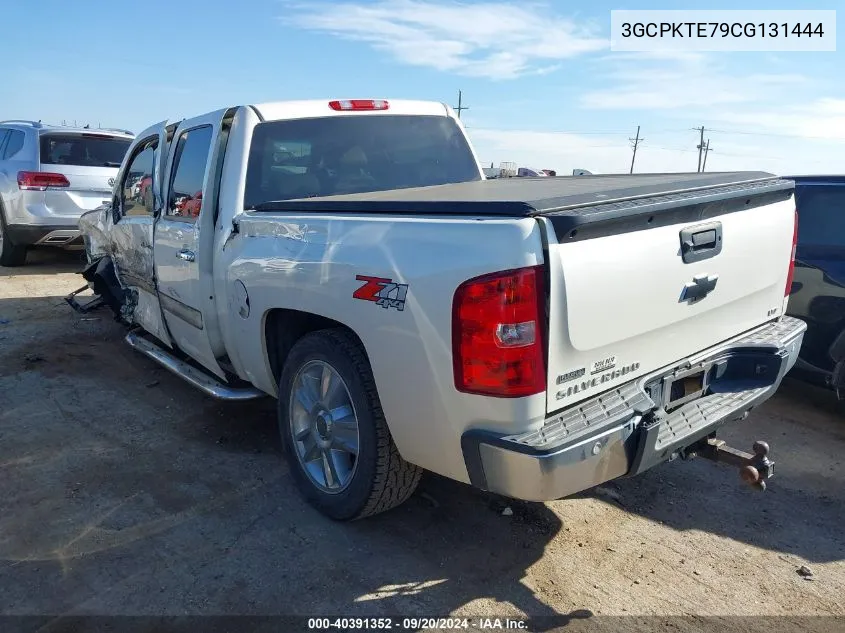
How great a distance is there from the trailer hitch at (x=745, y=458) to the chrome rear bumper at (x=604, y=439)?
13 centimetres

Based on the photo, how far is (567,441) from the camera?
7.54 ft

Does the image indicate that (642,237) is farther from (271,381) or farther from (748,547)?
(271,381)

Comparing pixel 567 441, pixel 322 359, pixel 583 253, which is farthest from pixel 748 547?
pixel 322 359

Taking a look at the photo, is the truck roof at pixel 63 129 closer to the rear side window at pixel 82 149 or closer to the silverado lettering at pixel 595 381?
the rear side window at pixel 82 149

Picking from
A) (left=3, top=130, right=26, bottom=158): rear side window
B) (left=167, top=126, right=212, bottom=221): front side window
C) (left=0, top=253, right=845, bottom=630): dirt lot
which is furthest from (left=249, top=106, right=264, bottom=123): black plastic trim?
(left=3, top=130, right=26, bottom=158): rear side window

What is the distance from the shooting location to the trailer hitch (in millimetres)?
2715

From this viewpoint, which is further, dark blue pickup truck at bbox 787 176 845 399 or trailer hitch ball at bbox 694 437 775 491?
dark blue pickup truck at bbox 787 176 845 399

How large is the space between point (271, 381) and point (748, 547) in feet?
8.23

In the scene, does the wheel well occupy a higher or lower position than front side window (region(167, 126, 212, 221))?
lower

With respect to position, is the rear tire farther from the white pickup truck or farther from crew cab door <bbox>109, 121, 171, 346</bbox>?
the white pickup truck

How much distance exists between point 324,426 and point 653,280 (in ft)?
5.37

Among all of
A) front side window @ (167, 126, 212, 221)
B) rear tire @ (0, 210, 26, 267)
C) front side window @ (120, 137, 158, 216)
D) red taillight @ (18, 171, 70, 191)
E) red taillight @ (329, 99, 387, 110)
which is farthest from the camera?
rear tire @ (0, 210, 26, 267)

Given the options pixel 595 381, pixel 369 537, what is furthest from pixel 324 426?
pixel 595 381

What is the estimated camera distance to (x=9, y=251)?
380 inches
